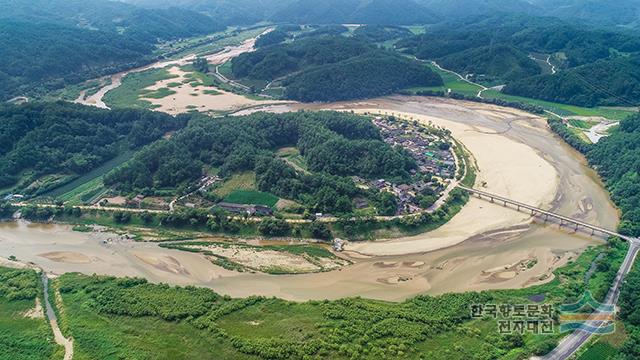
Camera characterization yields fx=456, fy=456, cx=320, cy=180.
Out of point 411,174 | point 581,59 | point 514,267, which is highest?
point 581,59

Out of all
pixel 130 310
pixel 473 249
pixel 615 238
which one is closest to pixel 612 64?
pixel 615 238

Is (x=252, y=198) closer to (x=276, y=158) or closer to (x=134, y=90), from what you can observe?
(x=276, y=158)

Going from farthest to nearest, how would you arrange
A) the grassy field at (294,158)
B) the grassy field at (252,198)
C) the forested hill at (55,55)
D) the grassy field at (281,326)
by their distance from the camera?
the forested hill at (55,55) < the grassy field at (294,158) < the grassy field at (252,198) < the grassy field at (281,326)

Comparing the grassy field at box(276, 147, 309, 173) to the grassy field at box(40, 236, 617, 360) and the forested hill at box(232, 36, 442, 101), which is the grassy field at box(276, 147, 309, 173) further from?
the forested hill at box(232, 36, 442, 101)

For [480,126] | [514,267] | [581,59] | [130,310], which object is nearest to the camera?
[130,310]

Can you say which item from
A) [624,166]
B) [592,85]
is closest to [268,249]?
[624,166]

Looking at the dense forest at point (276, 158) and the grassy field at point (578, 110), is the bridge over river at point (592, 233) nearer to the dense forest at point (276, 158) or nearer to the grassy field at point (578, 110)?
the dense forest at point (276, 158)

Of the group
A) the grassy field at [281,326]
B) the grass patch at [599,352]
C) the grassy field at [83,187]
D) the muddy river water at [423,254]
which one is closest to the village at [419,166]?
the muddy river water at [423,254]

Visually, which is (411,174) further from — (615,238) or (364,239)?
(615,238)
